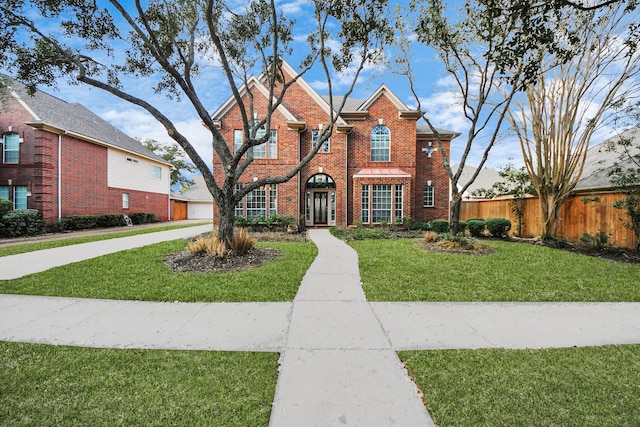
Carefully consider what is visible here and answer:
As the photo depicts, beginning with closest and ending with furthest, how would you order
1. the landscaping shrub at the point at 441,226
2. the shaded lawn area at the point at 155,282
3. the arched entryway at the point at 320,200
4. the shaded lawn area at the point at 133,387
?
the shaded lawn area at the point at 133,387 < the shaded lawn area at the point at 155,282 < the landscaping shrub at the point at 441,226 < the arched entryway at the point at 320,200

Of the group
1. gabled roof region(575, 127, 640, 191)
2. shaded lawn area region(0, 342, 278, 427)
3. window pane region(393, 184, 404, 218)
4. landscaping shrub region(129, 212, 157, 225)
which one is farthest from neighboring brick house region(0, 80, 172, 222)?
gabled roof region(575, 127, 640, 191)

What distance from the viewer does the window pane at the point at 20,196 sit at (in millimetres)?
15922

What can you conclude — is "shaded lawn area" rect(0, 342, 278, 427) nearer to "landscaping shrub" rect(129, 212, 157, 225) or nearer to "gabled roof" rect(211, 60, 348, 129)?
"gabled roof" rect(211, 60, 348, 129)

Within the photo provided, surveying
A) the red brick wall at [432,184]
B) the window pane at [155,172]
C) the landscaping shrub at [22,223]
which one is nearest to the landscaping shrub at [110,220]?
the landscaping shrub at [22,223]

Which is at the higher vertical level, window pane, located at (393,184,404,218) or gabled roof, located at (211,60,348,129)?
gabled roof, located at (211,60,348,129)

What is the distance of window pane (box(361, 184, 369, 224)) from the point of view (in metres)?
16.6

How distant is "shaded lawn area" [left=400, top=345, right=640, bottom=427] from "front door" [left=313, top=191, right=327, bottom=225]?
14.7 meters

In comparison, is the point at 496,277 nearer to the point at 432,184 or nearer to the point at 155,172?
the point at 432,184

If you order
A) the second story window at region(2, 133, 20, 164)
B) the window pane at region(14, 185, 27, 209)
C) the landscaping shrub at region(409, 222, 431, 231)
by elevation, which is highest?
the second story window at region(2, 133, 20, 164)

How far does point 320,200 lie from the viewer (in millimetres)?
17750

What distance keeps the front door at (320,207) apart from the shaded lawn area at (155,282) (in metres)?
10.0

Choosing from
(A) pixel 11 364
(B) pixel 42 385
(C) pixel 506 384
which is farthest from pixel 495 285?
(A) pixel 11 364

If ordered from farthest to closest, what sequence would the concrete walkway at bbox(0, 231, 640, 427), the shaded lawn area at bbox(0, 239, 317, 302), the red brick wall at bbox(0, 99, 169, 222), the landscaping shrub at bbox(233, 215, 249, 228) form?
1. the red brick wall at bbox(0, 99, 169, 222)
2. the landscaping shrub at bbox(233, 215, 249, 228)
3. the shaded lawn area at bbox(0, 239, 317, 302)
4. the concrete walkway at bbox(0, 231, 640, 427)

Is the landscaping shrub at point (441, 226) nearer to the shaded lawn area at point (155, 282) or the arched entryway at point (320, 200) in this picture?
the arched entryway at point (320, 200)
